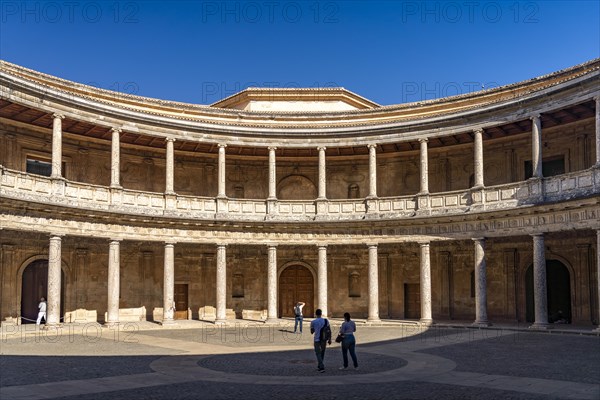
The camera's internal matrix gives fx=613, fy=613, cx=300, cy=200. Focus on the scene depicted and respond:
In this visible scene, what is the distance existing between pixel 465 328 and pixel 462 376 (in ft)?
47.5

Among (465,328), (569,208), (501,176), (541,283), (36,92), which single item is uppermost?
(36,92)

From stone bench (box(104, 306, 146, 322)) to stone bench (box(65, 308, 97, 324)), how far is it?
1300 mm

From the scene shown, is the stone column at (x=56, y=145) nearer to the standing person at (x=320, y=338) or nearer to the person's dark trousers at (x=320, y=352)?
the standing person at (x=320, y=338)

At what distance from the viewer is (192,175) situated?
34.6m

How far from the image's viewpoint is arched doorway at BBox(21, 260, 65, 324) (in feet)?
94.0

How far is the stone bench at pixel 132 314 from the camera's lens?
3155 centimetres

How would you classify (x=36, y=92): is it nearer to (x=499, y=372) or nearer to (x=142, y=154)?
(x=142, y=154)

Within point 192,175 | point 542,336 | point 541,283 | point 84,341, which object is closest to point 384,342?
point 542,336

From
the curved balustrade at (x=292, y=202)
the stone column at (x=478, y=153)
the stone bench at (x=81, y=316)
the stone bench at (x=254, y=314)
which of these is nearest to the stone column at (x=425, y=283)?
the curved balustrade at (x=292, y=202)

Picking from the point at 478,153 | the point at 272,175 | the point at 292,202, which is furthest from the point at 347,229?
the point at 478,153

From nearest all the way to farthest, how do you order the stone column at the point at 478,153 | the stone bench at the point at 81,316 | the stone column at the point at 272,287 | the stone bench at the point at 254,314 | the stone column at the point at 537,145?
the stone column at the point at 537,145, the stone column at the point at 478,153, the stone bench at the point at 81,316, the stone column at the point at 272,287, the stone bench at the point at 254,314

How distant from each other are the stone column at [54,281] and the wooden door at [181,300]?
833cm

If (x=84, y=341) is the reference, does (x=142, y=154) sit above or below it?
above

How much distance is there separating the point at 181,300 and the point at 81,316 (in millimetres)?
5428
